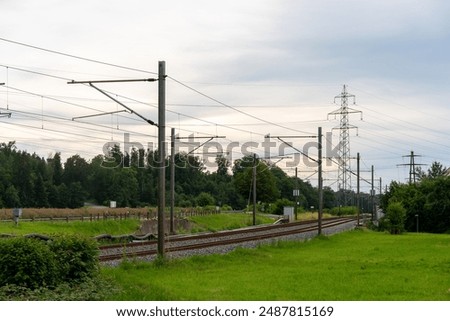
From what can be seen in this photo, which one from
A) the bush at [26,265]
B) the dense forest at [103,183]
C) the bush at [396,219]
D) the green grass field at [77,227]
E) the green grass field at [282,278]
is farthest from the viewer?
the dense forest at [103,183]

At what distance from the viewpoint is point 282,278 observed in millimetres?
21594

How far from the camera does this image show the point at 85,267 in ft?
59.7

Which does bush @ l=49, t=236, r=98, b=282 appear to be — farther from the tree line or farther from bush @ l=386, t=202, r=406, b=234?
the tree line

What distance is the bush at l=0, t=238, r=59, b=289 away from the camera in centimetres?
1614

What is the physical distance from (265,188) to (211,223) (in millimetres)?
47666

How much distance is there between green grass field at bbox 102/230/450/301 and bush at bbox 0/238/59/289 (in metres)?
1.80

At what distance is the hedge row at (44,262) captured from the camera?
16.2 metres

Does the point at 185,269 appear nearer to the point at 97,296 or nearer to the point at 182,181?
the point at 97,296

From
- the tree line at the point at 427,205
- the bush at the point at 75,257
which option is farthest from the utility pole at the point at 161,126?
the tree line at the point at 427,205

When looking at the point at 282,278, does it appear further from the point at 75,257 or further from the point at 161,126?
the point at 161,126

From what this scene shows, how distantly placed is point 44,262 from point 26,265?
51cm

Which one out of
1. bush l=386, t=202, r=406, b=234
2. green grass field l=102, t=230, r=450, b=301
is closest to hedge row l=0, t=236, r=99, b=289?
green grass field l=102, t=230, r=450, b=301

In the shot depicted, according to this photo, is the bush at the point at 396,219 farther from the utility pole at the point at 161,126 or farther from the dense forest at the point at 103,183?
the utility pole at the point at 161,126

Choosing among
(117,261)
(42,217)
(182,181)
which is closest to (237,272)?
(117,261)
